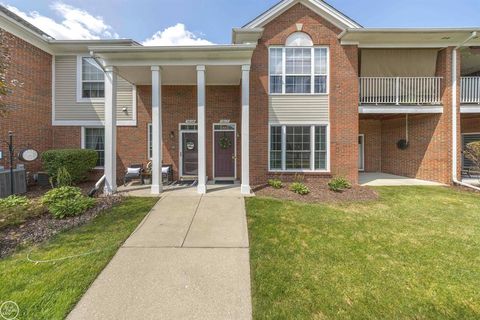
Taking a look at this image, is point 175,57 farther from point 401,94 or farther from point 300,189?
point 401,94

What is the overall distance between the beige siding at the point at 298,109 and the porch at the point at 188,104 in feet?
5.08

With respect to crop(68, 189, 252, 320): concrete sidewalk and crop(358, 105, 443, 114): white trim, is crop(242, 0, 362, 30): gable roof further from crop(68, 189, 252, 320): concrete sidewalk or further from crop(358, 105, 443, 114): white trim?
crop(68, 189, 252, 320): concrete sidewalk

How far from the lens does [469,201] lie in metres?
6.82

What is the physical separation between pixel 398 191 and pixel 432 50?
6.13 m

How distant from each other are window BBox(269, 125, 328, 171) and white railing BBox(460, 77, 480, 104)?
598 centimetres

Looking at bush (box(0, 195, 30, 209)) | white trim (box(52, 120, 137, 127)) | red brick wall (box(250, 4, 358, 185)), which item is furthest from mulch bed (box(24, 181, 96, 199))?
red brick wall (box(250, 4, 358, 185))

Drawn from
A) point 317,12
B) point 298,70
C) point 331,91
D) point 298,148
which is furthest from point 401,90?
point 298,148

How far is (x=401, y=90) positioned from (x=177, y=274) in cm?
1066

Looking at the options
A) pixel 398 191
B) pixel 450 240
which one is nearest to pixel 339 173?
pixel 398 191

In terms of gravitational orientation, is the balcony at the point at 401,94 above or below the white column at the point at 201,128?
above

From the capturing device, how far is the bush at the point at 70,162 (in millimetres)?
7883

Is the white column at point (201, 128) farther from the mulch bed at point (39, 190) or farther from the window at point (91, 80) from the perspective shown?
the window at point (91, 80)

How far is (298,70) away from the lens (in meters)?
8.64

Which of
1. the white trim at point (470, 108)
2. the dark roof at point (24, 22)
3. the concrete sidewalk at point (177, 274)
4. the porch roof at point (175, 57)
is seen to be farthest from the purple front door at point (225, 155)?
the white trim at point (470, 108)
